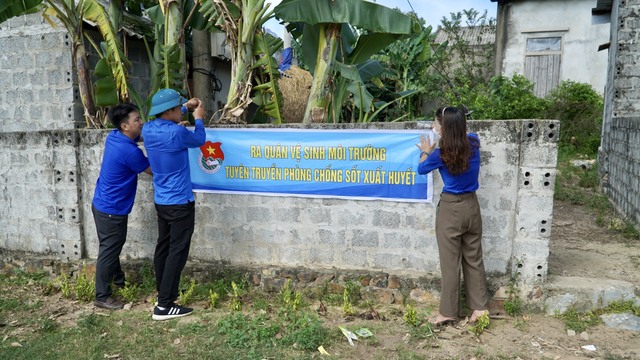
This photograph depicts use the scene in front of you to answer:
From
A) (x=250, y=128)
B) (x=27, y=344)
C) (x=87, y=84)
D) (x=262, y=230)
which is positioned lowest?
(x=27, y=344)

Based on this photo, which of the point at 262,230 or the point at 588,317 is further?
the point at 262,230

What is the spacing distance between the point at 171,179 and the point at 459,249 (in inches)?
92.5

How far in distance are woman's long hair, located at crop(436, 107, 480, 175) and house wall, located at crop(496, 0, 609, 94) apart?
12.7 m

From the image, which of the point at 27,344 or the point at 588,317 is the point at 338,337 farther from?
the point at 27,344

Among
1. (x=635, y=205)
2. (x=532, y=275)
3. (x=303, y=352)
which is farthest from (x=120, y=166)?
(x=635, y=205)

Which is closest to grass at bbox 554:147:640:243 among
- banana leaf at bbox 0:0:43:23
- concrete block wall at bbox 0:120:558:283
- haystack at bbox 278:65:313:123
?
concrete block wall at bbox 0:120:558:283

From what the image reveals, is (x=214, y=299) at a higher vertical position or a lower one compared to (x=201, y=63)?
lower

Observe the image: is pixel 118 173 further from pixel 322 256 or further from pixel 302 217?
pixel 322 256

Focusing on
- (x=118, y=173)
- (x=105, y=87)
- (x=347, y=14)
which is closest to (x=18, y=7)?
(x=105, y=87)

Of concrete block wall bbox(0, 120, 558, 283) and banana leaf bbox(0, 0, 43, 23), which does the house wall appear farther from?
banana leaf bbox(0, 0, 43, 23)

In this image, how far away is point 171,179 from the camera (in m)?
4.20

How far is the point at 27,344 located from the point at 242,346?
1.66 m

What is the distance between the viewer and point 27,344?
3.88 m

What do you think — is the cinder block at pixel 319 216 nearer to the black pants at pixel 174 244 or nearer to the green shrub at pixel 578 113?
the black pants at pixel 174 244
